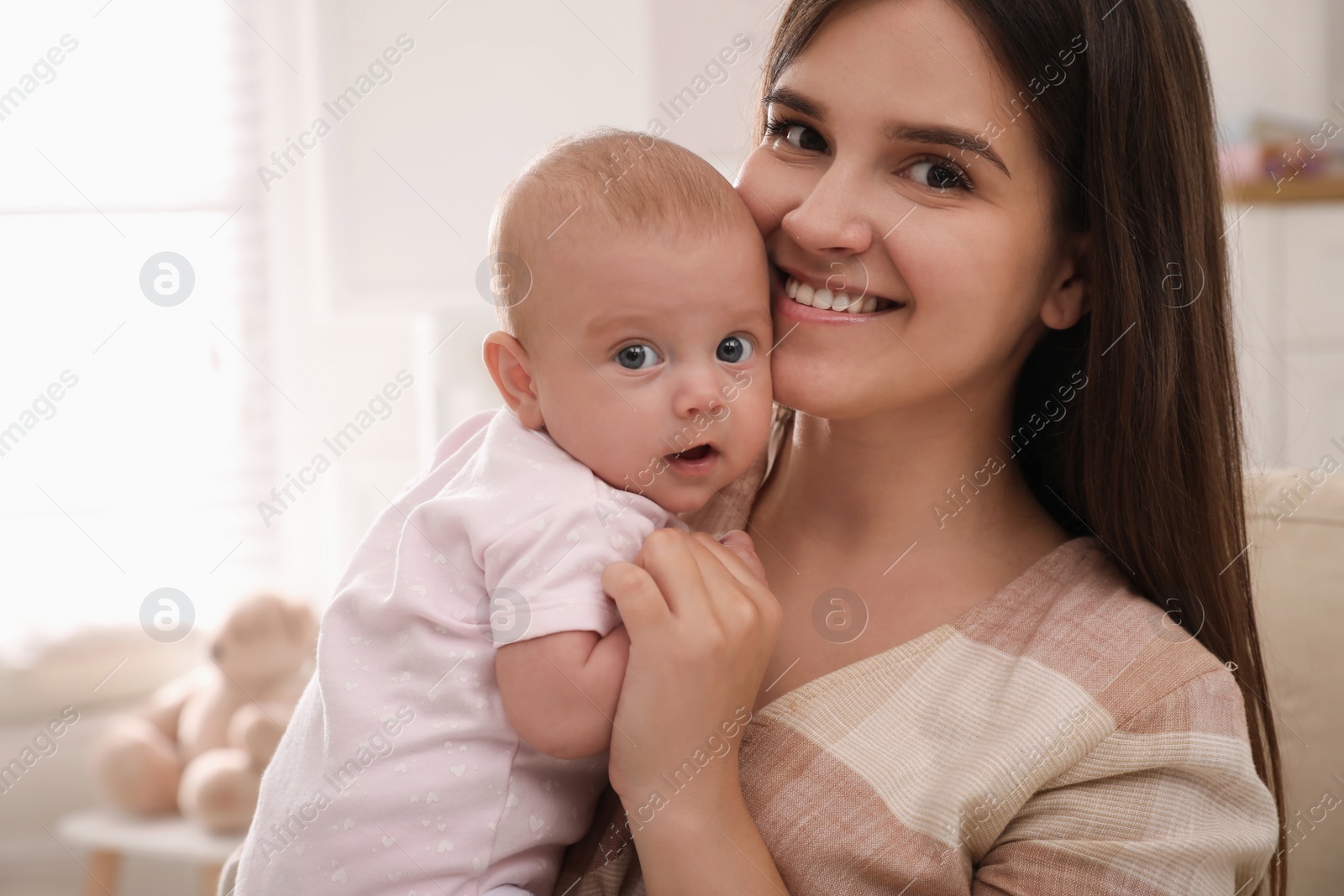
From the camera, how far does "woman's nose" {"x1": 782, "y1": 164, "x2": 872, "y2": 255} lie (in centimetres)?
112

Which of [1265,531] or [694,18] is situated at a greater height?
[694,18]

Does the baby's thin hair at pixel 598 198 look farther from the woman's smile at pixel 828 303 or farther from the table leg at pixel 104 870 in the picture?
the table leg at pixel 104 870

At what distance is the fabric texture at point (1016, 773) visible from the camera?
3.43 feet

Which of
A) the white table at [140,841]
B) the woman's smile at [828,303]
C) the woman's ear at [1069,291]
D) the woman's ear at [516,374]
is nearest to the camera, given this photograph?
the woman's ear at [516,374]

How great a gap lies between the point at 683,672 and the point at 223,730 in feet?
6.42

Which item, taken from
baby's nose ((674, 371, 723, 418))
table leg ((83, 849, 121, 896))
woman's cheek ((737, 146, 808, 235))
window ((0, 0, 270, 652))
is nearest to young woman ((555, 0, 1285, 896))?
woman's cheek ((737, 146, 808, 235))

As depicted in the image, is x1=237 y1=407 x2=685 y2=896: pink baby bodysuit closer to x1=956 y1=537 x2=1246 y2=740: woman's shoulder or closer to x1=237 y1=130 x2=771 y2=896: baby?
x1=237 y1=130 x2=771 y2=896: baby

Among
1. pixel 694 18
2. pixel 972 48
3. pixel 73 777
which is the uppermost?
pixel 694 18

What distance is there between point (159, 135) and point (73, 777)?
1.91m

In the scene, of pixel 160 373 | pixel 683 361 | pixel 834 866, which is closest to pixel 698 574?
pixel 683 361

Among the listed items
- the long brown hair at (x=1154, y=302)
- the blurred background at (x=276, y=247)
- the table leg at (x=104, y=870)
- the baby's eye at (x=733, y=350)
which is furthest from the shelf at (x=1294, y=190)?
the table leg at (x=104, y=870)

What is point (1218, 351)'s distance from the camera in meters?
1.27

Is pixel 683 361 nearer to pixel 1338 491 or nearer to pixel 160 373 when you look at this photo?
pixel 1338 491

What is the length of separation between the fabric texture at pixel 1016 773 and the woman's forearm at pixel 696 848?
0.21 feet
